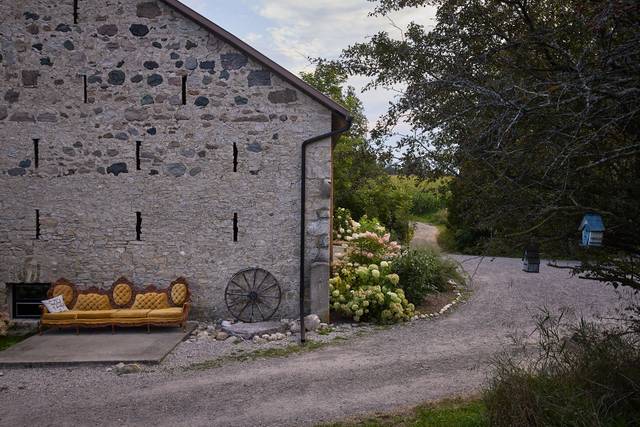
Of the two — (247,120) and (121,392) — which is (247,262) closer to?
(247,120)

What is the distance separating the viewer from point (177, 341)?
26.9 feet

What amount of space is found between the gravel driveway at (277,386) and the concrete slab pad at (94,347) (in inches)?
8.7

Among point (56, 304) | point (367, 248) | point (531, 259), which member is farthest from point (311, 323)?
point (531, 259)

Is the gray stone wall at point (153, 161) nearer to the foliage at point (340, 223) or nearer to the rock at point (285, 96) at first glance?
the rock at point (285, 96)

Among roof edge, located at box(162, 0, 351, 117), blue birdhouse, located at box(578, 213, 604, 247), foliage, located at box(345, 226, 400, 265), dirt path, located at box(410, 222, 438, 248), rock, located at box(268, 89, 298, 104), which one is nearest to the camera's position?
blue birdhouse, located at box(578, 213, 604, 247)

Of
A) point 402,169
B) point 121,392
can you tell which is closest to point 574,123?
point 402,169

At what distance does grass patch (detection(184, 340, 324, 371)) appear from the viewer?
7.22 m

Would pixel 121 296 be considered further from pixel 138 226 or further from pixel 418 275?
pixel 418 275

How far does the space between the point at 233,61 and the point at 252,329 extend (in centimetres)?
462

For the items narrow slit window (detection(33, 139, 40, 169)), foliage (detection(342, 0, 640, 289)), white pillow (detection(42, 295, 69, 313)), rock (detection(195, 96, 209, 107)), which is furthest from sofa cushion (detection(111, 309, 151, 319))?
foliage (detection(342, 0, 640, 289))

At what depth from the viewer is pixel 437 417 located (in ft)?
16.8

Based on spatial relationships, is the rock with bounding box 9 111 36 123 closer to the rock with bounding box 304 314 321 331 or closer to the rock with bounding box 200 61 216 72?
the rock with bounding box 200 61 216 72

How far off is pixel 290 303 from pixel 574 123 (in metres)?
6.77

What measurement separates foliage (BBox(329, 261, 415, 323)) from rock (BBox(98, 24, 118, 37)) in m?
5.89
